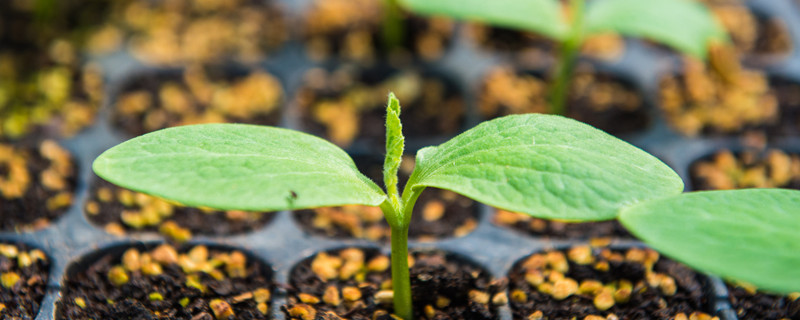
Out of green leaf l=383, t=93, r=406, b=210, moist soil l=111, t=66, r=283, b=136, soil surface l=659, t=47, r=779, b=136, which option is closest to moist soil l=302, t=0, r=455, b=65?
moist soil l=111, t=66, r=283, b=136

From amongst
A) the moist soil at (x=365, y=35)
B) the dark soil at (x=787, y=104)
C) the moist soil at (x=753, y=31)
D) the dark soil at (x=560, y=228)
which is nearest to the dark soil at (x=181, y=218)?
the dark soil at (x=560, y=228)

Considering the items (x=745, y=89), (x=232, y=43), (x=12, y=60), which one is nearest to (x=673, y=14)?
(x=745, y=89)

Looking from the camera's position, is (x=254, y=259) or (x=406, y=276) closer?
(x=406, y=276)

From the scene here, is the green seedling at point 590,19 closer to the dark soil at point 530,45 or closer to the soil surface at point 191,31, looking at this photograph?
the dark soil at point 530,45

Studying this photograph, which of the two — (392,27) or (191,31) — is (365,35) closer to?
(392,27)

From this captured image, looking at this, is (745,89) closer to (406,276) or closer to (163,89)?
(406,276)

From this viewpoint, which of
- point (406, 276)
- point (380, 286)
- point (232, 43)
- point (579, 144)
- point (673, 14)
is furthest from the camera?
point (232, 43)
